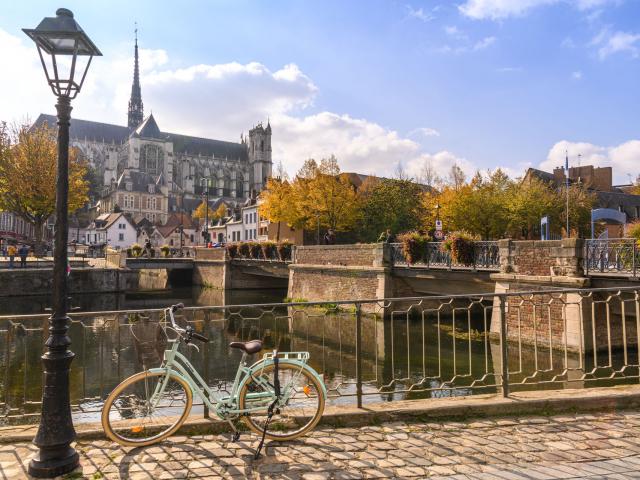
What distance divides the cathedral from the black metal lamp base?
3864 inches

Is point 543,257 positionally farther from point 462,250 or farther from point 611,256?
point 462,250

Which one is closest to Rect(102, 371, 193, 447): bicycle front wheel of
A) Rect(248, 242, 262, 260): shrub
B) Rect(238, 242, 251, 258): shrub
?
Rect(248, 242, 262, 260): shrub

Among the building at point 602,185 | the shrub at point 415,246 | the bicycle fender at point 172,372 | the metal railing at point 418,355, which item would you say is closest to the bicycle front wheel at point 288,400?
the bicycle fender at point 172,372

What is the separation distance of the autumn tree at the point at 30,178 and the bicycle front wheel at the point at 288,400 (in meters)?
35.7

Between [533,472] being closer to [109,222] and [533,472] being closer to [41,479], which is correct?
[41,479]

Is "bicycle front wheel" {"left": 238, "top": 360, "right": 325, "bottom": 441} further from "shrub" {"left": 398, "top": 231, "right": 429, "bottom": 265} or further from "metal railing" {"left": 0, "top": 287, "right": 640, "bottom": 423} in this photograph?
"shrub" {"left": 398, "top": 231, "right": 429, "bottom": 265}

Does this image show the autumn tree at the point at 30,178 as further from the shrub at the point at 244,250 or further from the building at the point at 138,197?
the building at the point at 138,197

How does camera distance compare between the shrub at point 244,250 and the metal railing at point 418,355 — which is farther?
the shrub at point 244,250

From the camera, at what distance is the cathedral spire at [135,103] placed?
128 m

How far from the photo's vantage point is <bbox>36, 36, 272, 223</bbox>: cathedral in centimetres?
10038

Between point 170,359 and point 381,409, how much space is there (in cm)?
228

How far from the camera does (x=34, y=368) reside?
13.2 m

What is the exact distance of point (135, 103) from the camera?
128125 millimetres

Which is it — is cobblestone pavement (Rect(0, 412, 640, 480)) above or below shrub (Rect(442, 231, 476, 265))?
below
